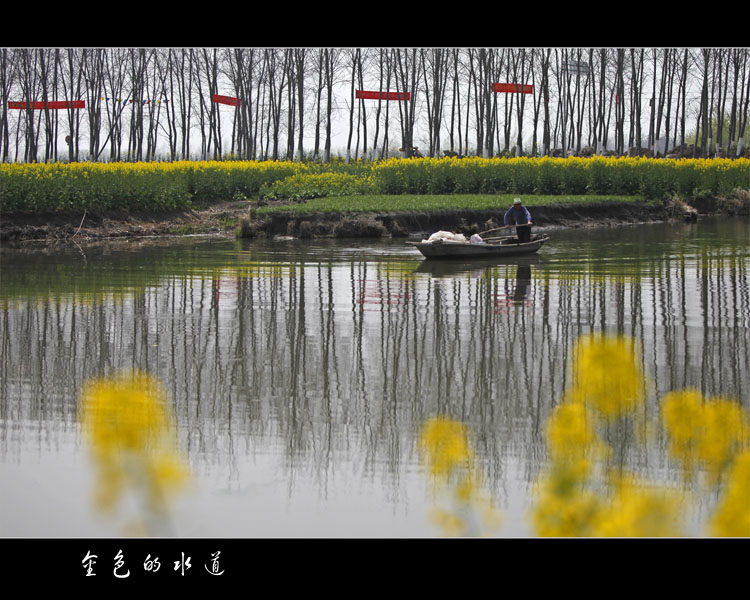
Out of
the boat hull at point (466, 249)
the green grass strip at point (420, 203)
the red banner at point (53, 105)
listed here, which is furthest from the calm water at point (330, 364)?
the red banner at point (53, 105)

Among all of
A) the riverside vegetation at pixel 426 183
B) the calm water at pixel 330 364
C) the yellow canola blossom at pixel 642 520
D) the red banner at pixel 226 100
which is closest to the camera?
the yellow canola blossom at pixel 642 520

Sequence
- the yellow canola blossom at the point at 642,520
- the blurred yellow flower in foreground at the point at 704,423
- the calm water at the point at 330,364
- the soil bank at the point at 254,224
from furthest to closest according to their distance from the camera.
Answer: the soil bank at the point at 254,224 < the calm water at the point at 330,364 < the blurred yellow flower in foreground at the point at 704,423 < the yellow canola blossom at the point at 642,520

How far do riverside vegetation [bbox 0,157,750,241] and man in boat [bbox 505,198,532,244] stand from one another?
6537 mm

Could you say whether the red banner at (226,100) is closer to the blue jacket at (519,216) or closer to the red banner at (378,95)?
the red banner at (378,95)

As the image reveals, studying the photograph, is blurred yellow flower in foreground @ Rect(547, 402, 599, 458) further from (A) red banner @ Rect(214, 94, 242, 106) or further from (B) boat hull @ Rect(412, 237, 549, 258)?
(A) red banner @ Rect(214, 94, 242, 106)

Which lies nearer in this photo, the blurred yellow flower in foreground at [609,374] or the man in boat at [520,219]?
the blurred yellow flower in foreground at [609,374]

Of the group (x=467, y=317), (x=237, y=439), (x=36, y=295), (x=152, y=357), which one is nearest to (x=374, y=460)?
(x=237, y=439)

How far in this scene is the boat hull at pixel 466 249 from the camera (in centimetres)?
1859

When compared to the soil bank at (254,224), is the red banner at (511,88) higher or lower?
higher

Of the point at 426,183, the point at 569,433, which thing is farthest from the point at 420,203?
the point at 569,433

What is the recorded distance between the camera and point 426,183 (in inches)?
1335

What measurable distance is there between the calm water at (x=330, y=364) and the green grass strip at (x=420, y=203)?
7663mm

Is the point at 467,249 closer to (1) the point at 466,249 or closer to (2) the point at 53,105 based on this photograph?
(1) the point at 466,249

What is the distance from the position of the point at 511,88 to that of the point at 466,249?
32600 mm
